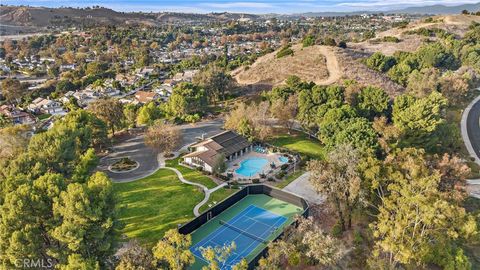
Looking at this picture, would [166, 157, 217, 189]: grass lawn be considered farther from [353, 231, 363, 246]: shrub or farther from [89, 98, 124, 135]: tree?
[353, 231, 363, 246]: shrub

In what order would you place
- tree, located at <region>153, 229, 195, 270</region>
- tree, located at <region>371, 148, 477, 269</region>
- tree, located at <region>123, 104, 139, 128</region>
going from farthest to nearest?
1. tree, located at <region>123, 104, 139, 128</region>
2. tree, located at <region>371, 148, 477, 269</region>
3. tree, located at <region>153, 229, 195, 270</region>

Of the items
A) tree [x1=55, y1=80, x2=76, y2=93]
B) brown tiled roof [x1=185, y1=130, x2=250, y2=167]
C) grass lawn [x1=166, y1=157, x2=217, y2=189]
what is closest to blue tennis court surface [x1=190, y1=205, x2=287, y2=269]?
grass lawn [x1=166, y1=157, x2=217, y2=189]

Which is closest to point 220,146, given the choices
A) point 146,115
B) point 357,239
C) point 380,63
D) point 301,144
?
point 301,144

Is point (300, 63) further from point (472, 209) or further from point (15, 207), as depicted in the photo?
point (15, 207)

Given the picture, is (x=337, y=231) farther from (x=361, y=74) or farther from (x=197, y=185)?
(x=361, y=74)

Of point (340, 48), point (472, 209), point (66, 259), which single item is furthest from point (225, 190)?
point (340, 48)

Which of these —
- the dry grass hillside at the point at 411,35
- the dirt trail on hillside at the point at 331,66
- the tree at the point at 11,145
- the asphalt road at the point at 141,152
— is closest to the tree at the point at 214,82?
the asphalt road at the point at 141,152
